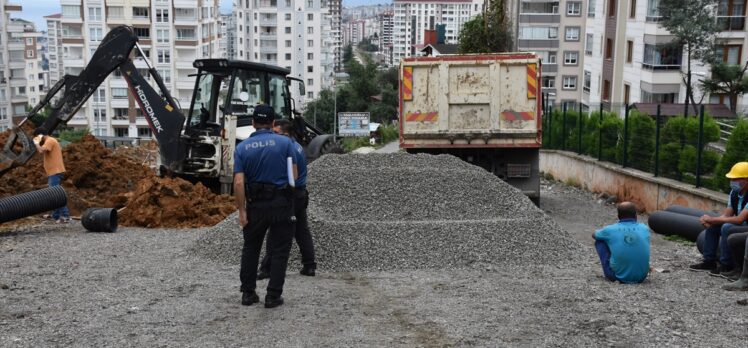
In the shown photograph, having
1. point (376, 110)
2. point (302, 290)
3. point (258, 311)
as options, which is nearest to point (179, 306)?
point (258, 311)

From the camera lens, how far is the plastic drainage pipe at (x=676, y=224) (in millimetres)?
11927

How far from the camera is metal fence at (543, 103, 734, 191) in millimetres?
14602

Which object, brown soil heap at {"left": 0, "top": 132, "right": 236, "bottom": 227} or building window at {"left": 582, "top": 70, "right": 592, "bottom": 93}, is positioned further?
building window at {"left": 582, "top": 70, "right": 592, "bottom": 93}

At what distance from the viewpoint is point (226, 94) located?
15.2 m

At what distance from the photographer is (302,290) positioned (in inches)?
320

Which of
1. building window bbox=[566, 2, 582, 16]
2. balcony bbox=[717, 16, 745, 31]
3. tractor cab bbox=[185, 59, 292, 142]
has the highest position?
building window bbox=[566, 2, 582, 16]

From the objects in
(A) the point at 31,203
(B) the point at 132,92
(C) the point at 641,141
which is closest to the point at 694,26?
(C) the point at 641,141

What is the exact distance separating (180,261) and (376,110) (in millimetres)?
81527

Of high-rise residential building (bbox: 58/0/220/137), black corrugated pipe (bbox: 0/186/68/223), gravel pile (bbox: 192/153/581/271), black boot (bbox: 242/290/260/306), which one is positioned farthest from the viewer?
high-rise residential building (bbox: 58/0/220/137)

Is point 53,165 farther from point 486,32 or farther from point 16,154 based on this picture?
point 486,32

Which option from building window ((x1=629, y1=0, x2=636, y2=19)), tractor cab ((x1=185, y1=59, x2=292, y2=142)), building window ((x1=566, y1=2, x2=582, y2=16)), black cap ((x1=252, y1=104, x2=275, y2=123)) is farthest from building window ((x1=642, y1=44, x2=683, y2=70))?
black cap ((x1=252, y1=104, x2=275, y2=123))

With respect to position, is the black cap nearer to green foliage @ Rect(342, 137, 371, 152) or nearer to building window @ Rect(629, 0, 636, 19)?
building window @ Rect(629, 0, 636, 19)

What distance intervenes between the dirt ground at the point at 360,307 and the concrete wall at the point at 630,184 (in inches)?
178

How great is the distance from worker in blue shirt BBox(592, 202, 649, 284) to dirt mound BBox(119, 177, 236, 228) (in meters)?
7.24
